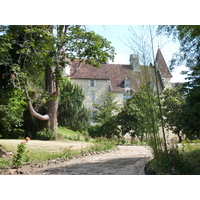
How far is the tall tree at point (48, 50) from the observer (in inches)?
177

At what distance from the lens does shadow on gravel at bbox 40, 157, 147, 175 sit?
150 inches

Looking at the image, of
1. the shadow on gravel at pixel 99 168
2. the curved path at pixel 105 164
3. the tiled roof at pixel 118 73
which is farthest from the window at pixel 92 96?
the shadow on gravel at pixel 99 168

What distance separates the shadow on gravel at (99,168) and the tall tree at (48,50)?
1.09m

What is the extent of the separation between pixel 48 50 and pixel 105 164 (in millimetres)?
2500

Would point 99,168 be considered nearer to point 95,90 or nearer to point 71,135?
point 71,135

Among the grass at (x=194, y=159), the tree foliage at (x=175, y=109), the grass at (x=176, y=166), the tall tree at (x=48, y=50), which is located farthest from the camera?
the tall tree at (x=48, y=50)

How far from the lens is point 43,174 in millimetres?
3734

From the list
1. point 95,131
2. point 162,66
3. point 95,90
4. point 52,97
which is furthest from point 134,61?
point 52,97

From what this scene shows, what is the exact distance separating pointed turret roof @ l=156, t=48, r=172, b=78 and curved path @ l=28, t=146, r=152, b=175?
50.4 inches

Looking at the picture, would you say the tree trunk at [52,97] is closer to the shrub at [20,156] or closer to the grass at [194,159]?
the shrub at [20,156]
